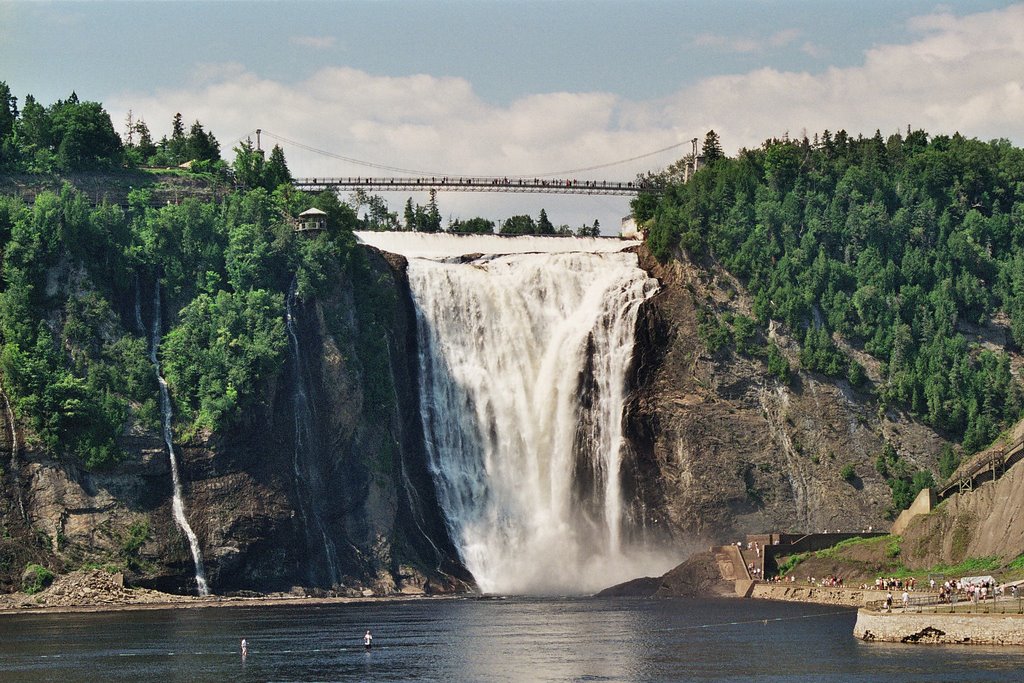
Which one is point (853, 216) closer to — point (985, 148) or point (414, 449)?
point (985, 148)

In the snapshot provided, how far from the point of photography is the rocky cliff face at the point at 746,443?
150000mm

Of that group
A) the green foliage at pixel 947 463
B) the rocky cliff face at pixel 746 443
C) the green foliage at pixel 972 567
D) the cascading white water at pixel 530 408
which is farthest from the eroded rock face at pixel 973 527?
the cascading white water at pixel 530 408

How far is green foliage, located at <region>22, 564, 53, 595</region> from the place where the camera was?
130 m

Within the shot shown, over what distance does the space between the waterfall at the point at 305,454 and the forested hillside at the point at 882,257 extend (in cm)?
3371

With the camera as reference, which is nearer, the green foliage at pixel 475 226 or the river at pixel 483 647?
the river at pixel 483 647

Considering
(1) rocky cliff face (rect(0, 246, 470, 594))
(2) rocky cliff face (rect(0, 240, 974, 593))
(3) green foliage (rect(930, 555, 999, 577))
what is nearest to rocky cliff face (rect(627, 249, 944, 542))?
(2) rocky cliff face (rect(0, 240, 974, 593))

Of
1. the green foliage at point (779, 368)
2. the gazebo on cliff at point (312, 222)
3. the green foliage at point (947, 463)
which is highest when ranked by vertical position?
the gazebo on cliff at point (312, 222)

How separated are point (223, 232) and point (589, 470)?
34.5 m

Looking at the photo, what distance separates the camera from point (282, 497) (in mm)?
137875

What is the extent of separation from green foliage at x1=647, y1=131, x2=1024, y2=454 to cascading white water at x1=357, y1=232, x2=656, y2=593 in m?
9.35

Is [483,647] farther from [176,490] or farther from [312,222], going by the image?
[312,222]

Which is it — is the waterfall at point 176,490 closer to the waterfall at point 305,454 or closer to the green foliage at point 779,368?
the waterfall at point 305,454

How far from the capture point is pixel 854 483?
151 meters

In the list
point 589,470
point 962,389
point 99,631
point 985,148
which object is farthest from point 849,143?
point 99,631
